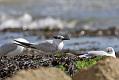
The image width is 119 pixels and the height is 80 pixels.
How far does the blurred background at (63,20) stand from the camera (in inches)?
804

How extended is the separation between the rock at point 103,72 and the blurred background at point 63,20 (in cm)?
941

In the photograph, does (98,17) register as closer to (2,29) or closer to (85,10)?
(85,10)

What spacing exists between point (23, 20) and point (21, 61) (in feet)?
58.7

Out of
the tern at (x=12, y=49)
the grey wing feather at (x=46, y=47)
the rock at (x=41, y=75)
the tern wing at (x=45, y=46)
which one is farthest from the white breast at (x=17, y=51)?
the rock at (x=41, y=75)

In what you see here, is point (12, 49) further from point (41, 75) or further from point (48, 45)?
point (41, 75)

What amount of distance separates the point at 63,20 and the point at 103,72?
20239mm

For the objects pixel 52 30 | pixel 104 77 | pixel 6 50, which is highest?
pixel 52 30

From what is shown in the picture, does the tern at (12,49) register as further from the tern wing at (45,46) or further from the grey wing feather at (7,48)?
the tern wing at (45,46)

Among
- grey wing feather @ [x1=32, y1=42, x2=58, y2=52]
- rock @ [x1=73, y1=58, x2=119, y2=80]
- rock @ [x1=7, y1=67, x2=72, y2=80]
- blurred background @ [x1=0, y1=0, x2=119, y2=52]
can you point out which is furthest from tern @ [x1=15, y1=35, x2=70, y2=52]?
blurred background @ [x1=0, y1=0, x2=119, y2=52]

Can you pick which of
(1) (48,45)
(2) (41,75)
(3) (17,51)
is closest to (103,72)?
(2) (41,75)

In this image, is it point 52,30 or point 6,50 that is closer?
point 6,50

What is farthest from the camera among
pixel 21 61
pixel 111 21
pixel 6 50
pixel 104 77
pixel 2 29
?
pixel 111 21

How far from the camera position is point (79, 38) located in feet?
64.8

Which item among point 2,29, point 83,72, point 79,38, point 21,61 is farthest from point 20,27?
point 83,72
